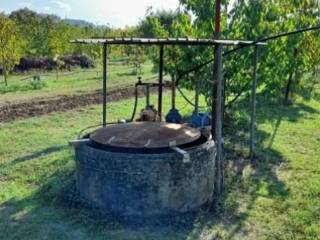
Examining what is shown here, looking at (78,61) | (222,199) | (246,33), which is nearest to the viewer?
(222,199)

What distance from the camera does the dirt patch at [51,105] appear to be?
36.6 feet

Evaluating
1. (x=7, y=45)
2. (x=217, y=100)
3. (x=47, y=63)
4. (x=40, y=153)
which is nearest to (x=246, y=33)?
(x=217, y=100)

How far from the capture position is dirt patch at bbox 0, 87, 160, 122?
36.6 feet

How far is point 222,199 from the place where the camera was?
5.98 meters

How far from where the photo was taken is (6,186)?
641 centimetres

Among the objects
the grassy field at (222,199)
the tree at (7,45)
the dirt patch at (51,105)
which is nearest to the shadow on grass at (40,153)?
the grassy field at (222,199)

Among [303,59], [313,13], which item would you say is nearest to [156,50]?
[303,59]

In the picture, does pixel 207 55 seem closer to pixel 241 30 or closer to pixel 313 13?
pixel 241 30

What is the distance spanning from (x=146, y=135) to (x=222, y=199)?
1.45 meters

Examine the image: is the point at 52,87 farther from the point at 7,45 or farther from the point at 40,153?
A: the point at 40,153

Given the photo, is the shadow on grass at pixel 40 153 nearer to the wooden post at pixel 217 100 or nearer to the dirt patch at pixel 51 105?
the dirt patch at pixel 51 105

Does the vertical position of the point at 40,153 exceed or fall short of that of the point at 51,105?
it falls short

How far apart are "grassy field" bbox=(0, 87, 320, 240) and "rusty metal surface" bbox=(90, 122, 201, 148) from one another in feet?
3.23

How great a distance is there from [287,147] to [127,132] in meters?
4.26
